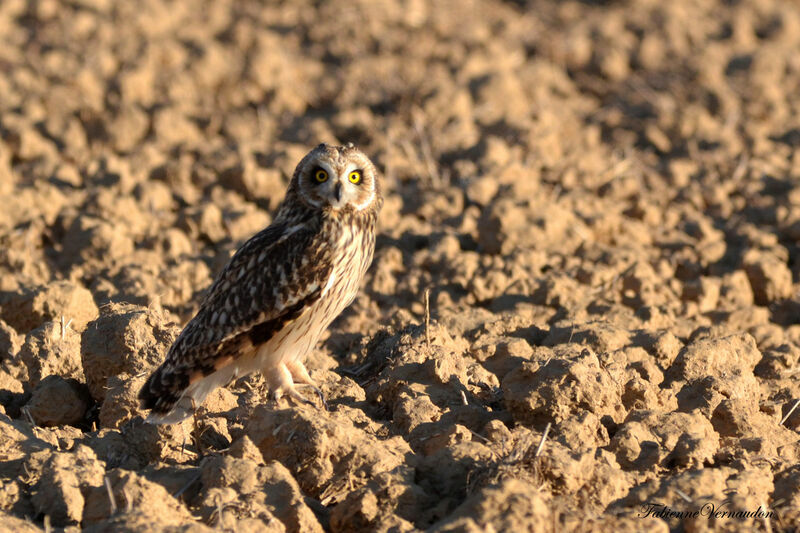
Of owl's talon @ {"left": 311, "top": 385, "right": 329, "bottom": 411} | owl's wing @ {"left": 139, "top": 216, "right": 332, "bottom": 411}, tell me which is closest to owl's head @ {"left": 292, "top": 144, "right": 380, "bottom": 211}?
owl's wing @ {"left": 139, "top": 216, "right": 332, "bottom": 411}

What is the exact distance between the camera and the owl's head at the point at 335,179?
5.93 metres

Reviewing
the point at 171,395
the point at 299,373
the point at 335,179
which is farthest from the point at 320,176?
the point at 171,395

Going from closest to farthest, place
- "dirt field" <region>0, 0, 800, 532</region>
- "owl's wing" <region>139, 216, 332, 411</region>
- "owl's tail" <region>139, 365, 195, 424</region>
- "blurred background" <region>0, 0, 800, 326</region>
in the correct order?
"dirt field" <region>0, 0, 800, 532</region> → "owl's tail" <region>139, 365, 195, 424</region> → "owl's wing" <region>139, 216, 332, 411</region> → "blurred background" <region>0, 0, 800, 326</region>

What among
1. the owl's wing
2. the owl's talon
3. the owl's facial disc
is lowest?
the owl's talon

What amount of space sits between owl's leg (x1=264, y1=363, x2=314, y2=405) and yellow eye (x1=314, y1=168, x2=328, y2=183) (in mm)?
1041

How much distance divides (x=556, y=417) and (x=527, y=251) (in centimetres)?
295

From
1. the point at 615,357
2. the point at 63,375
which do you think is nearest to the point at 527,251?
the point at 615,357

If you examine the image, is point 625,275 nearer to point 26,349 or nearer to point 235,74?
point 26,349

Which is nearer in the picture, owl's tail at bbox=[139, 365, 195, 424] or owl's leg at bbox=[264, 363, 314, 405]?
owl's tail at bbox=[139, 365, 195, 424]

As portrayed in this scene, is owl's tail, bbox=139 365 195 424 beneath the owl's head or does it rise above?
beneath

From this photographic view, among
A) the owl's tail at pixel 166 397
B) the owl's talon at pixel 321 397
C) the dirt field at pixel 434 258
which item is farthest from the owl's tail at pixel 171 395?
the owl's talon at pixel 321 397

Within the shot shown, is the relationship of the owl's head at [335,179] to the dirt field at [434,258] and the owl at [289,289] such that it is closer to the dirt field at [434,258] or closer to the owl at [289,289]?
the owl at [289,289]

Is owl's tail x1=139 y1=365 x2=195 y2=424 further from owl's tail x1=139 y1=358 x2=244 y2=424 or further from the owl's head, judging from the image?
the owl's head

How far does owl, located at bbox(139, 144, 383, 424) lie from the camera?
5.78m
